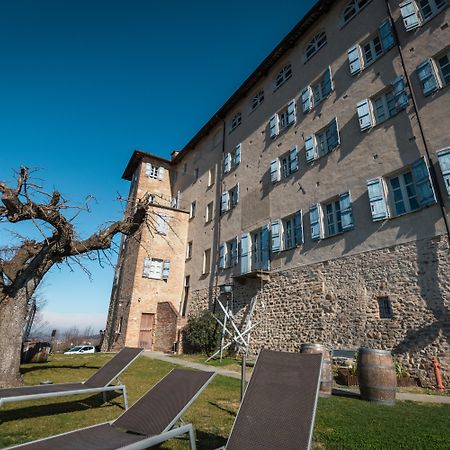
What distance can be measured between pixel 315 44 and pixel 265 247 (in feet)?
31.3

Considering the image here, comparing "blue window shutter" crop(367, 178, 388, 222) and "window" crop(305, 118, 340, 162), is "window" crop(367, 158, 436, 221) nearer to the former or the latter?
"blue window shutter" crop(367, 178, 388, 222)

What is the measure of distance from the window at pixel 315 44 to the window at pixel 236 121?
5.39 metres

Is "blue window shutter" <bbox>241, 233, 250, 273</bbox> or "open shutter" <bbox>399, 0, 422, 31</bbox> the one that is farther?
"blue window shutter" <bbox>241, 233, 250, 273</bbox>

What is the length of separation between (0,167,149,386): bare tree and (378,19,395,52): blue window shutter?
975 centimetres

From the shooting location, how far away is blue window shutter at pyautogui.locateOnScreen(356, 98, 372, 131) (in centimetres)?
1056

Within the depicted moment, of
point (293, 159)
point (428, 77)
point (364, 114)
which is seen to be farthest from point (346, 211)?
point (428, 77)

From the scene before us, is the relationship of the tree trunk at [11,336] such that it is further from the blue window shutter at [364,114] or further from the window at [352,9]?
the window at [352,9]

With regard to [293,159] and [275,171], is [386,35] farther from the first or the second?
[275,171]

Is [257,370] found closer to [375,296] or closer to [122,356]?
[122,356]

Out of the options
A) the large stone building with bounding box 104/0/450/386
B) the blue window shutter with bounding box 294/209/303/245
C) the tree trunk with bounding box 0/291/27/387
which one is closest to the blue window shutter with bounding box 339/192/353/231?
the large stone building with bounding box 104/0/450/386

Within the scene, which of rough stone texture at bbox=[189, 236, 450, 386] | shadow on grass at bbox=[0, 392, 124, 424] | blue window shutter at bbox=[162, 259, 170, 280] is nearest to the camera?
shadow on grass at bbox=[0, 392, 124, 424]

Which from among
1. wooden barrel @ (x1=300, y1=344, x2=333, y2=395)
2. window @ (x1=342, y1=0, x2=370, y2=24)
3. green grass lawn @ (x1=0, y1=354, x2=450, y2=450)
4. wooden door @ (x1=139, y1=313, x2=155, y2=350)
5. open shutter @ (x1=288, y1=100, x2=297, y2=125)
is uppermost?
window @ (x1=342, y1=0, x2=370, y2=24)

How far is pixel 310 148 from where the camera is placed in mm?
12680

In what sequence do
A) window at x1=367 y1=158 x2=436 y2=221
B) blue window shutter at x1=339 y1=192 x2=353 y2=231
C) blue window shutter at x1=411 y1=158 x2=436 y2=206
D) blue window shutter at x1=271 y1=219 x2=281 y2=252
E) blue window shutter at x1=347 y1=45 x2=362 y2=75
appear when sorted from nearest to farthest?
1. blue window shutter at x1=411 y1=158 x2=436 y2=206
2. window at x1=367 y1=158 x2=436 y2=221
3. blue window shutter at x1=339 y1=192 x2=353 y2=231
4. blue window shutter at x1=347 y1=45 x2=362 y2=75
5. blue window shutter at x1=271 y1=219 x2=281 y2=252
